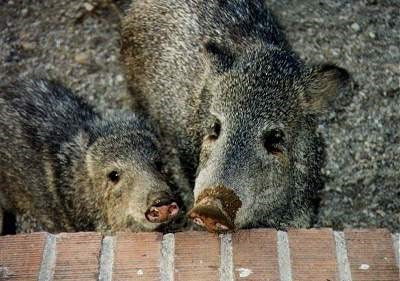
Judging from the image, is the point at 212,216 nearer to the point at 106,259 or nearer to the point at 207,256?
the point at 207,256

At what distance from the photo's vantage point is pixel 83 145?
11.5 feet

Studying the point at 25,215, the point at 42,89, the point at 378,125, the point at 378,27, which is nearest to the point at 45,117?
the point at 42,89

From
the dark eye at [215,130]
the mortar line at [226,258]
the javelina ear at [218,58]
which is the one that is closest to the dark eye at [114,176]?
the dark eye at [215,130]

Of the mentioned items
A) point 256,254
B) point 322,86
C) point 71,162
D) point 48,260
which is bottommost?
point 71,162

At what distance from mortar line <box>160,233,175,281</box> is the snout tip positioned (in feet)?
1.22

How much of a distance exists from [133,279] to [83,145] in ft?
4.38

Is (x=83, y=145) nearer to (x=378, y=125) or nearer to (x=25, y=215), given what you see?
(x=25, y=215)

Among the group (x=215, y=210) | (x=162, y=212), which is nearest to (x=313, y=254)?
(x=215, y=210)

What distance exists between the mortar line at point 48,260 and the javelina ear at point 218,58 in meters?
1.26

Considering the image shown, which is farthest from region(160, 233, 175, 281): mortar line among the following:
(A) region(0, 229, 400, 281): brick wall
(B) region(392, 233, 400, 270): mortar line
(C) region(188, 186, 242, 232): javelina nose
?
(B) region(392, 233, 400, 270): mortar line

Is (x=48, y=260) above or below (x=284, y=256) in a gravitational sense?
below

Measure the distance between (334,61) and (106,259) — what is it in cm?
254

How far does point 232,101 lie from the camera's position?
288 cm

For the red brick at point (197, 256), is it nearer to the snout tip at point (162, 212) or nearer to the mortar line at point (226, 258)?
the mortar line at point (226, 258)
